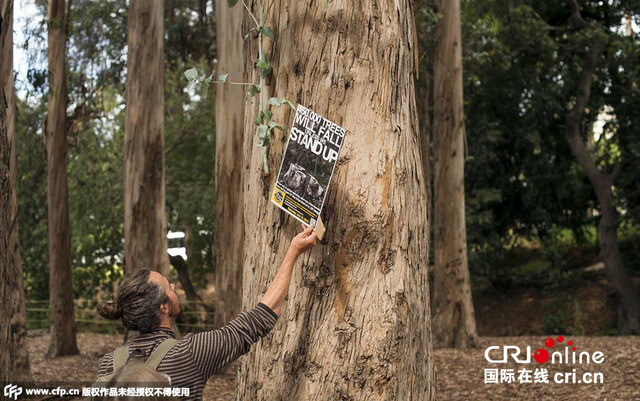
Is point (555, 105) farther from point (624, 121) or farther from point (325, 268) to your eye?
point (325, 268)

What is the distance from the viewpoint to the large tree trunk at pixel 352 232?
3.27 m

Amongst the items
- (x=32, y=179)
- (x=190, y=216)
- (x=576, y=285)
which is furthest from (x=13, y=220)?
(x=576, y=285)

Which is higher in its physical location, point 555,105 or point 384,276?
point 555,105

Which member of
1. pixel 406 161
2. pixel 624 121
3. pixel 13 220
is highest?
pixel 624 121

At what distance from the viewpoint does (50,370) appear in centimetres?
1273

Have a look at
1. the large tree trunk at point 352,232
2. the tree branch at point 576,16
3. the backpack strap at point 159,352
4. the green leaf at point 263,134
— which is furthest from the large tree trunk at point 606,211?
the backpack strap at point 159,352

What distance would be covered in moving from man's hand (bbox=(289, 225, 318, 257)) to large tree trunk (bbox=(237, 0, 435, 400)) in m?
0.11

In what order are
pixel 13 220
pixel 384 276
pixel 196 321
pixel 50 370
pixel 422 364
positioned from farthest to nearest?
pixel 196 321, pixel 50 370, pixel 13 220, pixel 422 364, pixel 384 276

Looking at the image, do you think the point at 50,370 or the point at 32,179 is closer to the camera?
the point at 50,370

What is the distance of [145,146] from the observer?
11.9 meters

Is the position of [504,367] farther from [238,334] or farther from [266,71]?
[238,334]

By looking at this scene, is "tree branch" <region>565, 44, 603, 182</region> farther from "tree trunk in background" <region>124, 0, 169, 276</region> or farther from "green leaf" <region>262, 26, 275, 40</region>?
"green leaf" <region>262, 26, 275, 40</region>

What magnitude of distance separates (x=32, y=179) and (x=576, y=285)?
15.2m

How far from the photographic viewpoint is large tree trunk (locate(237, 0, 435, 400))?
3.27m
